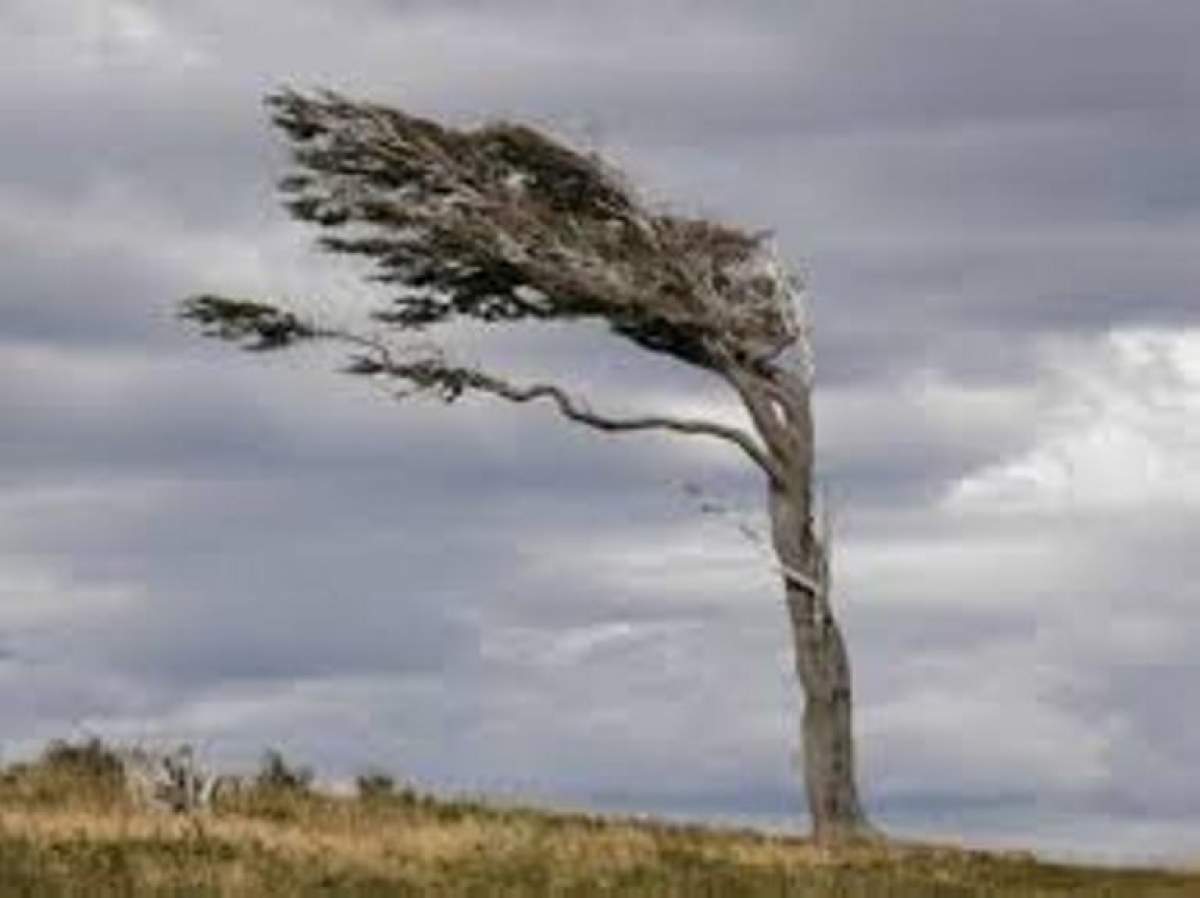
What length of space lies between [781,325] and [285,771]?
9611 millimetres

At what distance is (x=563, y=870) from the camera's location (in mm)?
32406

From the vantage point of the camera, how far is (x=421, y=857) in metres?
33.0

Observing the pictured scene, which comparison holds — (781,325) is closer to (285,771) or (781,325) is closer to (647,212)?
(647,212)

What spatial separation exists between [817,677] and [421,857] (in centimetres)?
1299

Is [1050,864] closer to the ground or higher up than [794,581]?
closer to the ground

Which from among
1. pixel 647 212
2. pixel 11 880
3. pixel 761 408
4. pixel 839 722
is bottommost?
pixel 11 880

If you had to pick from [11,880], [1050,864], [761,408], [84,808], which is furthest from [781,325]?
[11,880]

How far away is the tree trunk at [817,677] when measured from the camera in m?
44.8

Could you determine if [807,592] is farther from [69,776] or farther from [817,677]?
[69,776]

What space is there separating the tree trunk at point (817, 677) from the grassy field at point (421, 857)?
2240 millimetres

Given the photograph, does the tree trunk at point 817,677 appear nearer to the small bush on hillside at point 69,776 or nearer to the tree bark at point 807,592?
the tree bark at point 807,592

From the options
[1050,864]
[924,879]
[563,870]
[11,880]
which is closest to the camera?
[11,880]

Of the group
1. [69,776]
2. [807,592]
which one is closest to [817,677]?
[807,592]

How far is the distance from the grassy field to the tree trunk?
224 cm
